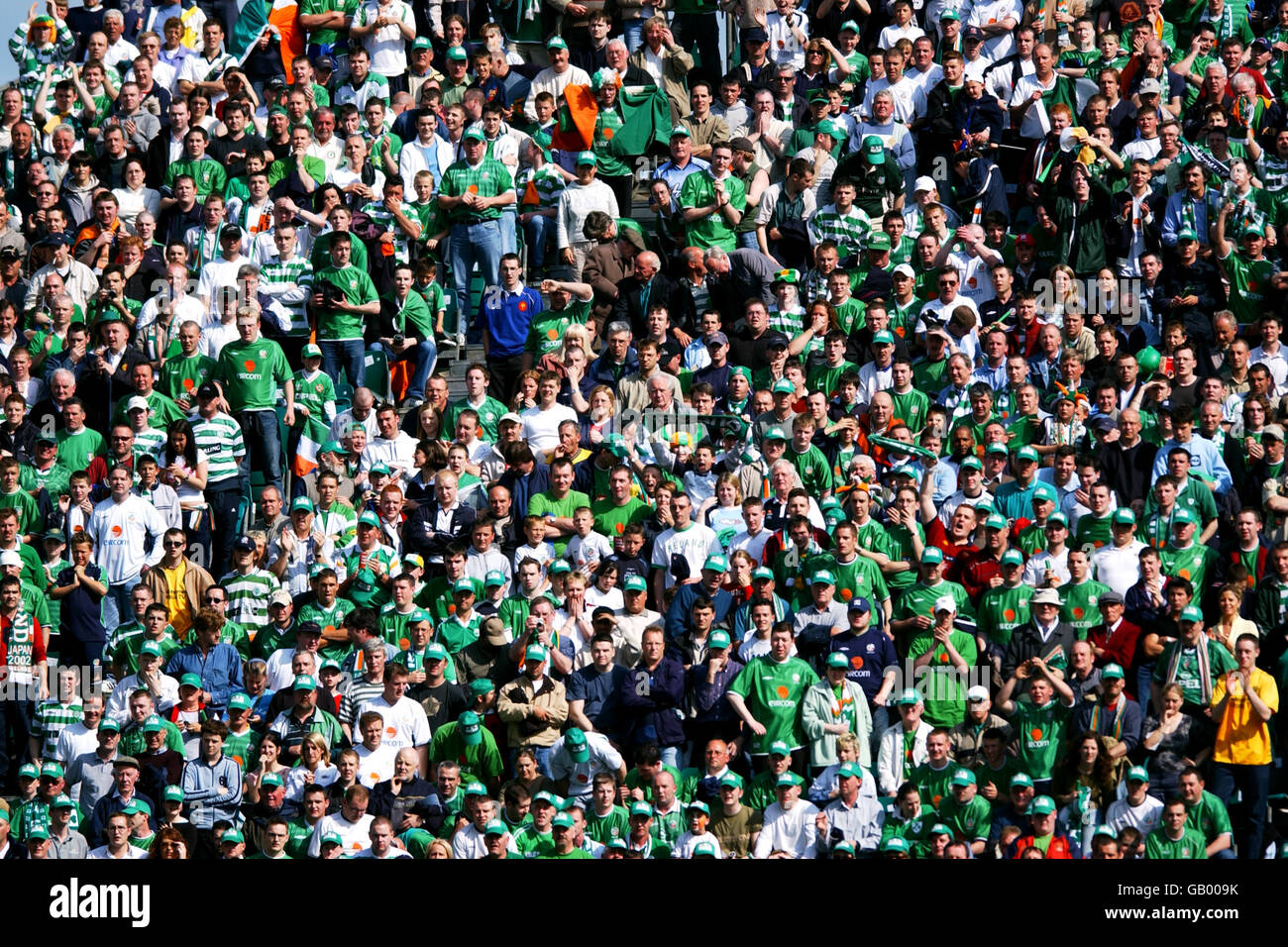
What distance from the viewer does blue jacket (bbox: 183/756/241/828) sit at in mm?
15969

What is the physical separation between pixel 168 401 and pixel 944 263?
19.6ft

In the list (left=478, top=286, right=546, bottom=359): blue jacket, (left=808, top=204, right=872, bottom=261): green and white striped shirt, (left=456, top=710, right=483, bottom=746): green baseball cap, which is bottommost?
(left=456, top=710, right=483, bottom=746): green baseball cap

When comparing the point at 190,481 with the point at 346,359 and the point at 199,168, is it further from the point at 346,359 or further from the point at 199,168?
the point at 199,168

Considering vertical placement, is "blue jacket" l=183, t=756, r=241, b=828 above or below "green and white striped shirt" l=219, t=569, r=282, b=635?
below

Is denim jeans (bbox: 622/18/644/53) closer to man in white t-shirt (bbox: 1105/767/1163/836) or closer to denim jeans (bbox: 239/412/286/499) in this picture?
denim jeans (bbox: 239/412/286/499)

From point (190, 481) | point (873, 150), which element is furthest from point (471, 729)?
point (873, 150)

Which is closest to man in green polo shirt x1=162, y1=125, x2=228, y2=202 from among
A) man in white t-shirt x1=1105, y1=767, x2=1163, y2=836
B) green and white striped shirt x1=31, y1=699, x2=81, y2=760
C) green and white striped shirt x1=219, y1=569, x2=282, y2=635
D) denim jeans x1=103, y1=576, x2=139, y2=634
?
denim jeans x1=103, y1=576, x2=139, y2=634

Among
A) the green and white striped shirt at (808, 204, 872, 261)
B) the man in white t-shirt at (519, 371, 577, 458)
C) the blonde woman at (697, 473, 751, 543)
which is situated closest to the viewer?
the blonde woman at (697, 473, 751, 543)

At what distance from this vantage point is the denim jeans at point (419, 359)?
63.0 ft

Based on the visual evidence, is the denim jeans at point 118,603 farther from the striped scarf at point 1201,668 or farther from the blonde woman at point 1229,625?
the blonde woman at point 1229,625

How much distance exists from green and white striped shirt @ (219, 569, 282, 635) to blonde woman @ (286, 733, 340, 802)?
142cm

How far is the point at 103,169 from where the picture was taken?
68.9ft

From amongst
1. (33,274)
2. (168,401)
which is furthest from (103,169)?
(168,401)

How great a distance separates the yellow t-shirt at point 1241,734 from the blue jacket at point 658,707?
134 inches
